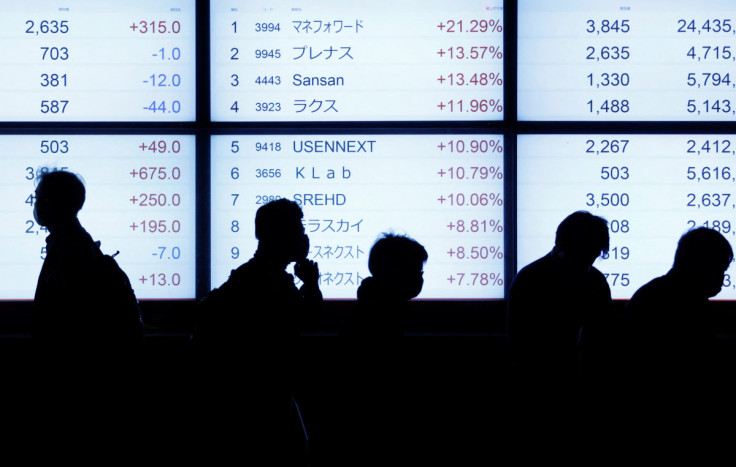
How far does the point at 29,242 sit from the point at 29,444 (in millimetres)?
1326

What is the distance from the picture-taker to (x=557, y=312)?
3506 millimetres

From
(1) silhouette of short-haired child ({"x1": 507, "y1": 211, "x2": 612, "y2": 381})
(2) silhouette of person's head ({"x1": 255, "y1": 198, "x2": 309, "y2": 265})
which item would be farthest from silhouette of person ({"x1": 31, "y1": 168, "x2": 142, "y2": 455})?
(1) silhouette of short-haired child ({"x1": 507, "y1": 211, "x2": 612, "y2": 381})

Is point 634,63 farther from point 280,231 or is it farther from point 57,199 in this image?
point 57,199

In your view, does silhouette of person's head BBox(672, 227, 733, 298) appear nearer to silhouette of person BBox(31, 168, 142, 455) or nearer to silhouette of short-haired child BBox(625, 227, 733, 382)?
silhouette of short-haired child BBox(625, 227, 733, 382)

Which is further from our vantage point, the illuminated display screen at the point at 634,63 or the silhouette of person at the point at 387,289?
the illuminated display screen at the point at 634,63

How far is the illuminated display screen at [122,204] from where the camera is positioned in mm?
4301

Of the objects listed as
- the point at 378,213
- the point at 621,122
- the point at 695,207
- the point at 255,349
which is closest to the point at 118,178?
the point at 378,213

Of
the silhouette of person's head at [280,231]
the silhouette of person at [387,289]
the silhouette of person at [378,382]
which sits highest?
the silhouette of person's head at [280,231]

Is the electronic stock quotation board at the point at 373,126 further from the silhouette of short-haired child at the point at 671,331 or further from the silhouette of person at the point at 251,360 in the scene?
the silhouette of person at the point at 251,360

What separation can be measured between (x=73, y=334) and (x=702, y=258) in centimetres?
299

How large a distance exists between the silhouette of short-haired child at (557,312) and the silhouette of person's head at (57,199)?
2.28 m

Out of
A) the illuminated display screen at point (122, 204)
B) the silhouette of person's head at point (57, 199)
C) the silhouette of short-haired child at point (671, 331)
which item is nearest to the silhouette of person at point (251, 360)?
the silhouette of person's head at point (57, 199)

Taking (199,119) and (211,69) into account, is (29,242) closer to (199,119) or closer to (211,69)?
(199,119)

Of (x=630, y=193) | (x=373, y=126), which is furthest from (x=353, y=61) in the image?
(x=630, y=193)
